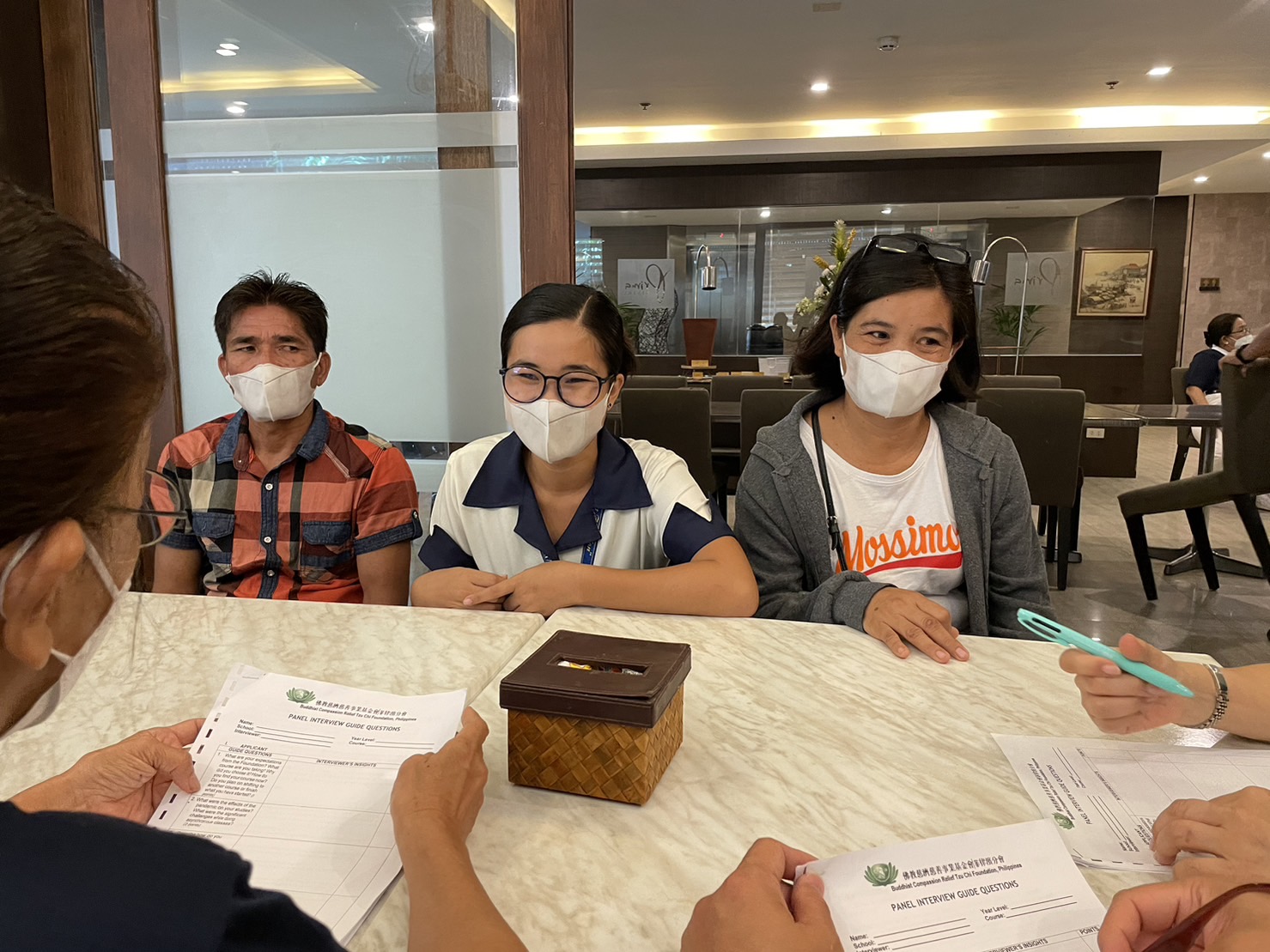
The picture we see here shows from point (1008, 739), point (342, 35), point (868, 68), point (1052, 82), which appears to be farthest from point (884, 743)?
point (1052, 82)

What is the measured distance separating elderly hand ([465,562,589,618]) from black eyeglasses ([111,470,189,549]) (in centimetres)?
69

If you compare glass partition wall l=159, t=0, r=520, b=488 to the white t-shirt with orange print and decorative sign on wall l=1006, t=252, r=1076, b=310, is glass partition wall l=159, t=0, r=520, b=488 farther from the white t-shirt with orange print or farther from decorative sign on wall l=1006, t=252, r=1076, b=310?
decorative sign on wall l=1006, t=252, r=1076, b=310

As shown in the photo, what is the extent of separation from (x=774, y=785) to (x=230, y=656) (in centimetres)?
79

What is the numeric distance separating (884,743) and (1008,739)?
0.14 metres

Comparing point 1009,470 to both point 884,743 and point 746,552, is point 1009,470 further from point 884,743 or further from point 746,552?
point 884,743

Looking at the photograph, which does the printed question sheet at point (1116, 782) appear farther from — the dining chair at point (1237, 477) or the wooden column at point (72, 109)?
the dining chair at point (1237, 477)

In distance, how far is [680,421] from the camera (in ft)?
12.9

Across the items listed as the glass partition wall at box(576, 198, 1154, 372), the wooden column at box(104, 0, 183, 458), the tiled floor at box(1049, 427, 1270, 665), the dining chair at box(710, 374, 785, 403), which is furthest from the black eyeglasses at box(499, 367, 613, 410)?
the glass partition wall at box(576, 198, 1154, 372)

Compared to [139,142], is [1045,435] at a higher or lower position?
lower

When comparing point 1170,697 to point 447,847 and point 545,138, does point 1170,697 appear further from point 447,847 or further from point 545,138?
point 545,138

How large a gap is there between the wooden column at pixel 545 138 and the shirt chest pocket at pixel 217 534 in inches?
37.5

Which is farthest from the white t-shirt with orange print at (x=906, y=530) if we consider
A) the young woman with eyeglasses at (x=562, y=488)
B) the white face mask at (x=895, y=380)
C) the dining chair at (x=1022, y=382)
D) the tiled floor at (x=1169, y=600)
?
the dining chair at (x=1022, y=382)

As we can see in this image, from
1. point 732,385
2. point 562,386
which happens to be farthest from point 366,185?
point 732,385

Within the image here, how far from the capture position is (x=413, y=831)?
71 cm
